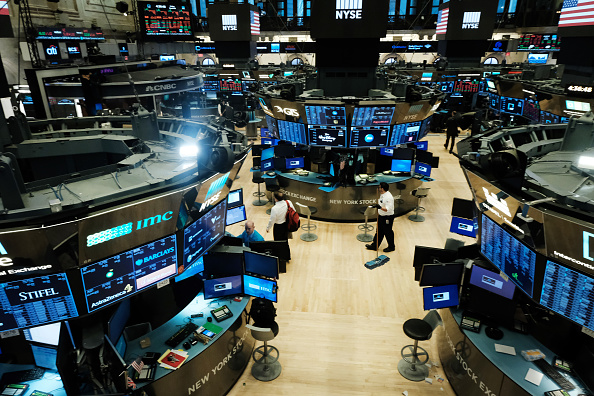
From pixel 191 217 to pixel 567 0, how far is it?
14.5m

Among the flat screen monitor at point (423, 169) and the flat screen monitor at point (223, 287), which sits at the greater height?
the flat screen monitor at point (423, 169)

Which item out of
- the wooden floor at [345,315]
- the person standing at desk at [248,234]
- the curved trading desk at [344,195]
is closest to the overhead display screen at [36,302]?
the wooden floor at [345,315]

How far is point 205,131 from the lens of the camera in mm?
7234

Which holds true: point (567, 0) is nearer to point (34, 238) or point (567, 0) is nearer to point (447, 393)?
point (447, 393)

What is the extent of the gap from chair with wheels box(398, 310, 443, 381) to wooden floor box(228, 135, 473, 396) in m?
0.11

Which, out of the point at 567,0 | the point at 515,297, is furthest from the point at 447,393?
the point at 567,0

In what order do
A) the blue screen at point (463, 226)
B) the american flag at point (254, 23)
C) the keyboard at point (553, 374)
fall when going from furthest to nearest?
the american flag at point (254, 23), the blue screen at point (463, 226), the keyboard at point (553, 374)

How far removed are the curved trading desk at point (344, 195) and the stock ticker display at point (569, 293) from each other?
21.3ft

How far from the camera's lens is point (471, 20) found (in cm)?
1980

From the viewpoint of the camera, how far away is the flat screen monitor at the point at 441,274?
5367 millimetres

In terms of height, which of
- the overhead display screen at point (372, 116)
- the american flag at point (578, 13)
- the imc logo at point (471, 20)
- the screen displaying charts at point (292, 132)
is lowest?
the screen displaying charts at point (292, 132)

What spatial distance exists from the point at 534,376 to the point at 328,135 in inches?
317

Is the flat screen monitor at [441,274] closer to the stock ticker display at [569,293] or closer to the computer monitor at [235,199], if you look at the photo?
the stock ticker display at [569,293]

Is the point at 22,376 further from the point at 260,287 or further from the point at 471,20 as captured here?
the point at 471,20
